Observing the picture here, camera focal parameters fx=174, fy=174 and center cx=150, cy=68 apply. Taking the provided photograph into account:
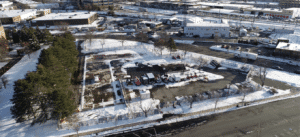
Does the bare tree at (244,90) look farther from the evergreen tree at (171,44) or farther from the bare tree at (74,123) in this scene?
the bare tree at (74,123)

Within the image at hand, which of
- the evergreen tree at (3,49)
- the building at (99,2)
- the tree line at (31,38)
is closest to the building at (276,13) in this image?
the building at (99,2)

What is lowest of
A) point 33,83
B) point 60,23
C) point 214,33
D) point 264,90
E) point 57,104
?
point 264,90

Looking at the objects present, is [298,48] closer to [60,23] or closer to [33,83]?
[33,83]

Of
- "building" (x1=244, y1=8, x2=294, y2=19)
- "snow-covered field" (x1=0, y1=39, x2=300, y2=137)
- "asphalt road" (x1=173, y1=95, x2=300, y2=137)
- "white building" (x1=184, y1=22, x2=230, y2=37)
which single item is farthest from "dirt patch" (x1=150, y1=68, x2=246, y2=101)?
"building" (x1=244, y1=8, x2=294, y2=19)

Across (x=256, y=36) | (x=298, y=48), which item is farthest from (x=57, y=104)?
(x=256, y=36)

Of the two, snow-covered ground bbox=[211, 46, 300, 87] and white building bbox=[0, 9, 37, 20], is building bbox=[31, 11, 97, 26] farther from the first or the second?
snow-covered ground bbox=[211, 46, 300, 87]
